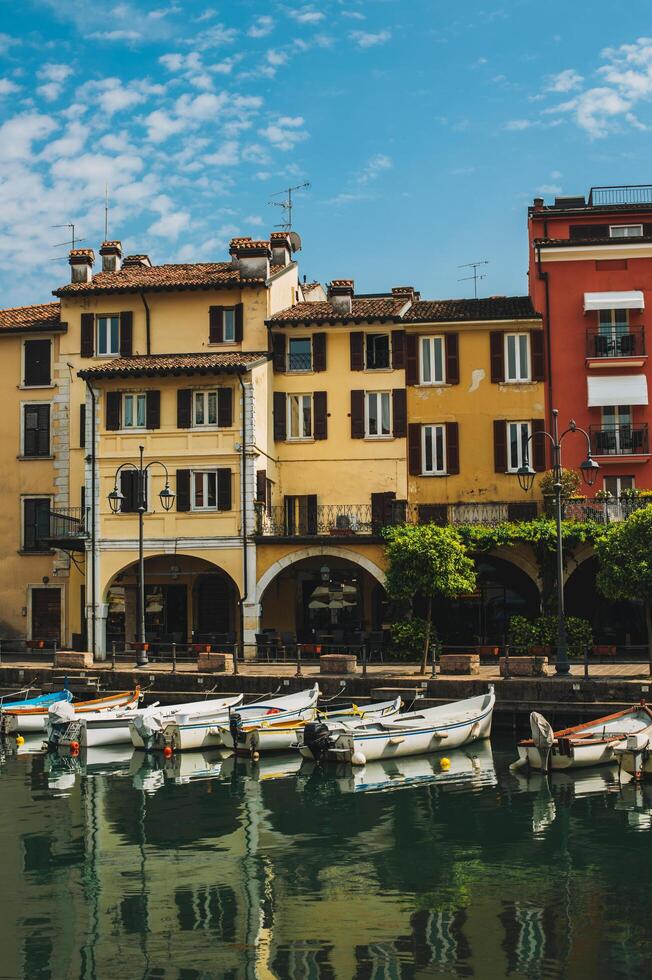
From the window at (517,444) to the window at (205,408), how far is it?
1191 centimetres

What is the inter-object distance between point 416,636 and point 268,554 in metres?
7.12

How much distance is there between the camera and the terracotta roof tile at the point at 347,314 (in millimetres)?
46250

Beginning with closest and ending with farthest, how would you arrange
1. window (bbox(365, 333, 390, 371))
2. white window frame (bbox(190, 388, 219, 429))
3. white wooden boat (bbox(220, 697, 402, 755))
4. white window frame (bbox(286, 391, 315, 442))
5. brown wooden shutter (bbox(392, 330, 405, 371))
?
white wooden boat (bbox(220, 697, 402, 755)) → white window frame (bbox(190, 388, 219, 429)) → brown wooden shutter (bbox(392, 330, 405, 371)) → window (bbox(365, 333, 390, 371)) → white window frame (bbox(286, 391, 315, 442))

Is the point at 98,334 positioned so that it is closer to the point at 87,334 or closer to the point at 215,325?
the point at 87,334

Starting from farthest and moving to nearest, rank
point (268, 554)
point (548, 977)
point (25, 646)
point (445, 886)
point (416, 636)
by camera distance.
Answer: point (25, 646) < point (268, 554) < point (416, 636) < point (445, 886) < point (548, 977)

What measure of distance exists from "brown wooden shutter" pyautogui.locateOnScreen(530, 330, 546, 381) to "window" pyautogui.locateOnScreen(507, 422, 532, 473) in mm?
2003

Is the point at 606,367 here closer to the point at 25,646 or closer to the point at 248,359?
the point at 248,359

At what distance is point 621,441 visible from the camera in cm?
4459

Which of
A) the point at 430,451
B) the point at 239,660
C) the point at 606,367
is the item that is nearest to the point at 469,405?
the point at 430,451

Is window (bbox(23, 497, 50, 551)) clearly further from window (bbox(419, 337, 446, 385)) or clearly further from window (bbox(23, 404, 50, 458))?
window (bbox(419, 337, 446, 385))

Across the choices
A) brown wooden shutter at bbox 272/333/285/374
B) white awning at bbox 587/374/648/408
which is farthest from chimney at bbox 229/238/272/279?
white awning at bbox 587/374/648/408

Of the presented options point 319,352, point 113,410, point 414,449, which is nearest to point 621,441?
point 414,449

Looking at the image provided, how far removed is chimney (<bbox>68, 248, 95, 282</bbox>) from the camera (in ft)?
160

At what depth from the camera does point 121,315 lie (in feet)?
156
